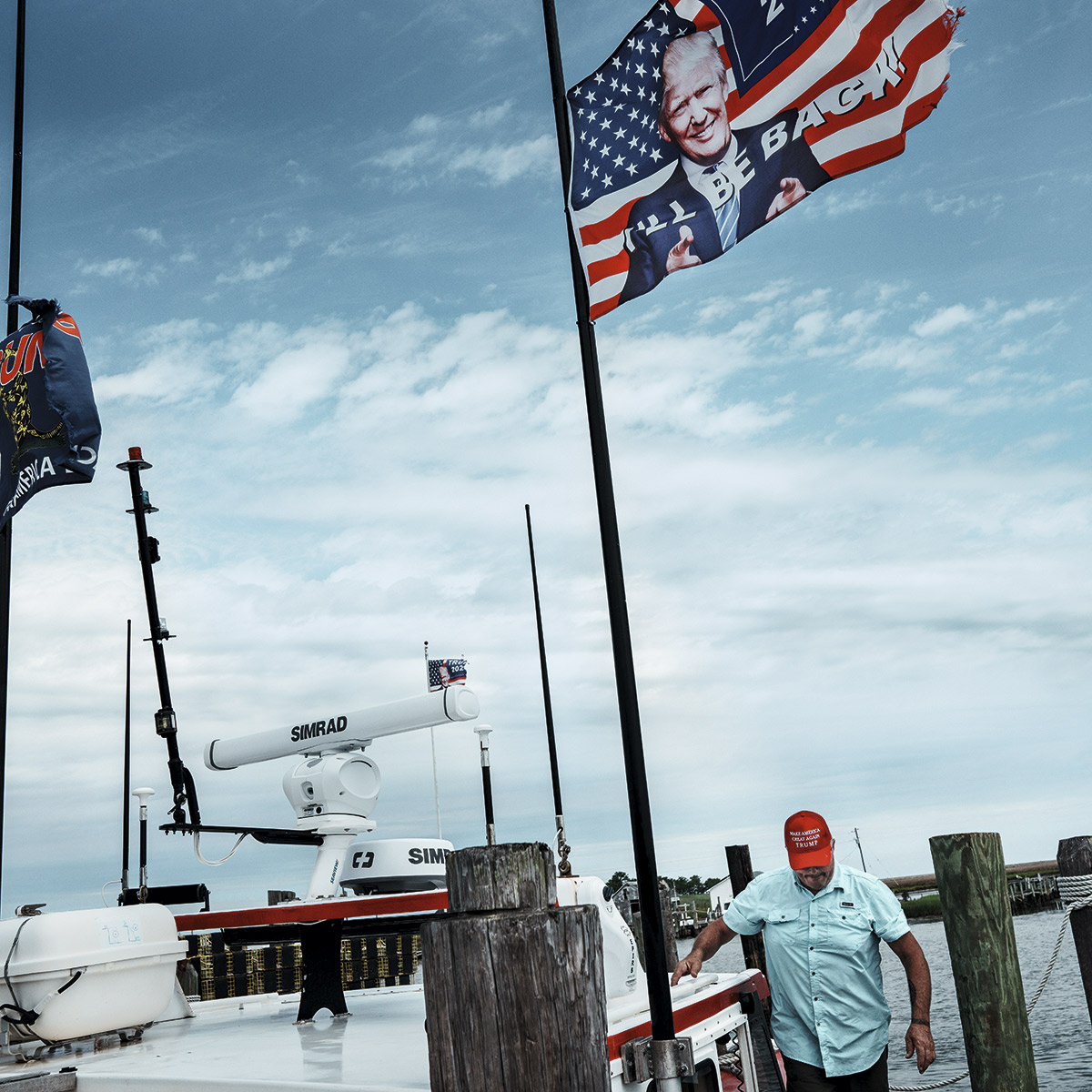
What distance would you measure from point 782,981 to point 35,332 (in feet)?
32.0

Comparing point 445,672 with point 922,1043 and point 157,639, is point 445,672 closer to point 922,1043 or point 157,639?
point 157,639

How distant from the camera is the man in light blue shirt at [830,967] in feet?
19.7

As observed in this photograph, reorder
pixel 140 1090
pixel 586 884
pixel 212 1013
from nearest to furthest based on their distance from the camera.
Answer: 1. pixel 140 1090
2. pixel 586 884
3. pixel 212 1013

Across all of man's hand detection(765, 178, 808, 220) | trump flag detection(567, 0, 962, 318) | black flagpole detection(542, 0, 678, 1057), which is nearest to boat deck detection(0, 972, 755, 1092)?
black flagpole detection(542, 0, 678, 1057)

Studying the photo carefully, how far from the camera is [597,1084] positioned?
311 cm

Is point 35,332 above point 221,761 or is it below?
above

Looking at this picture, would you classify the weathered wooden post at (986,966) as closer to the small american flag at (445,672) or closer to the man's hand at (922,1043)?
the man's hand at (922,1043)

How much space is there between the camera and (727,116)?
666 centimetres

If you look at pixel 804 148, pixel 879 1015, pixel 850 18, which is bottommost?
pixel 879 1015

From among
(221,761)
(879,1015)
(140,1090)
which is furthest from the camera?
(221,761)

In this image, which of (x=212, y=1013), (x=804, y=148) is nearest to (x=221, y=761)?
(x=212, y=1013)

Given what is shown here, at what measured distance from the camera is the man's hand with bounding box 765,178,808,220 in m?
6.35

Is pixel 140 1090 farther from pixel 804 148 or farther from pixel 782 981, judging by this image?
pixel 804 148

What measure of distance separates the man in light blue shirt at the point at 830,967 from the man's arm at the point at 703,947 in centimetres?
1
